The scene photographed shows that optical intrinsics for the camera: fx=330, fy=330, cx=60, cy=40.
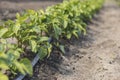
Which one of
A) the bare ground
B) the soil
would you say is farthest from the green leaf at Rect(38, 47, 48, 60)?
the bare ground

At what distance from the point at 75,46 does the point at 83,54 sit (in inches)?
20.5

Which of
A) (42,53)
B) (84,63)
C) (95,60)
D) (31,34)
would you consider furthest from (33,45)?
(95,60)

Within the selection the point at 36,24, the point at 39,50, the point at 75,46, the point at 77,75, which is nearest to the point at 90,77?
the point at 77,75

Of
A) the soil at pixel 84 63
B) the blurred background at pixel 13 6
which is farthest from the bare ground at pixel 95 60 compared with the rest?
the blurred background at pixel 13 6

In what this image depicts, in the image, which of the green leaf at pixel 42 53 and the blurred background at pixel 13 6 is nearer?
the green leaf at pixel 42 53

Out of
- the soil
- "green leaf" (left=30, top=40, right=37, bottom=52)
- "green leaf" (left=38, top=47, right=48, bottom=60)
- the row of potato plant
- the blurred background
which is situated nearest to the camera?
the row of potato plant

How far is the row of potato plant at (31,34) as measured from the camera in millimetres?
3783

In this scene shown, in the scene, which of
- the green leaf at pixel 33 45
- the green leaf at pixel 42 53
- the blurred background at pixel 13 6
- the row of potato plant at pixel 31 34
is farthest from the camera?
the blurred background at pixel 13 6

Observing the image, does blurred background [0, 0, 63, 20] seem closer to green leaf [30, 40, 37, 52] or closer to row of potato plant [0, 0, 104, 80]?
row of potato plant [0, 0, 104, 80]

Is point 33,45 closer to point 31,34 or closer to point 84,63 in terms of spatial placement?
point 31,34

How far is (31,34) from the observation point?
16.3 ft

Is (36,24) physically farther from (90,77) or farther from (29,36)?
(90,77)

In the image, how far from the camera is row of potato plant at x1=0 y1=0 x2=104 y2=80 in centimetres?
378

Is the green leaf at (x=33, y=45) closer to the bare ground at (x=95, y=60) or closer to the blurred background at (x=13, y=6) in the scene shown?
the bare ground at (x=95, y=60)
